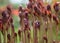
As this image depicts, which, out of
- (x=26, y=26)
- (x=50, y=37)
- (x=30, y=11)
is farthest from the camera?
(x=50, y=37)

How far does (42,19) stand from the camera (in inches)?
70.4

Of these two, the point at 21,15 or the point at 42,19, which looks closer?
the point at 21,15

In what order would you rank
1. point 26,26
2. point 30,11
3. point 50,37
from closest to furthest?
point 26,26 < point 30,11 < point 50,37

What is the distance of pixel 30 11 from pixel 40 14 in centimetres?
10

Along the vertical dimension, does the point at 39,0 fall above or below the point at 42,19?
above

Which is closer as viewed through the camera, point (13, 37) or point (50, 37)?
point (13, 37)

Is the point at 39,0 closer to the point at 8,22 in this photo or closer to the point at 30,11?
the point at 30,11

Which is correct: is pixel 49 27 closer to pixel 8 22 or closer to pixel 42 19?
pixel 42 19

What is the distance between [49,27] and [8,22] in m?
0.45

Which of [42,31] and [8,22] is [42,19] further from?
[8,22]

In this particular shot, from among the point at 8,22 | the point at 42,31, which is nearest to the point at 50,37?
the point at 42,31

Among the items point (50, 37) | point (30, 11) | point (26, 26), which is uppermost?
point (30, 11)

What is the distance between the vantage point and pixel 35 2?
5.65ft

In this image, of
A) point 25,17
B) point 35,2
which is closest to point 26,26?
point 25,17
